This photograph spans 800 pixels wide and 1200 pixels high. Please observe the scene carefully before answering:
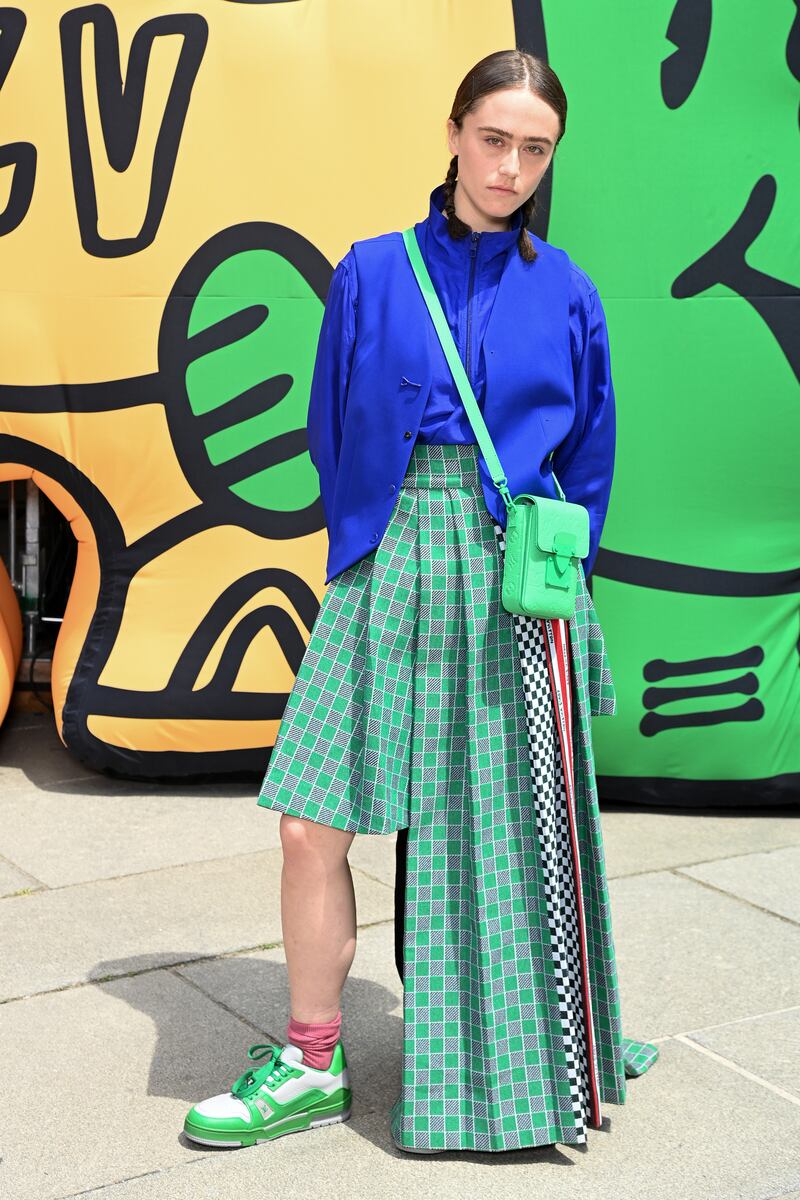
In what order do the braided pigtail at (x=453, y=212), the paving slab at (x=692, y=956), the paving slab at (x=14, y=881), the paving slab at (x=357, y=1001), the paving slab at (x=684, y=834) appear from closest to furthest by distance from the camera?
the braided pigtail at (x=453, y=212) → the paving slab at (x=357, y=1001) → the paving slab at (x=692, y=956) → the paving slab at (x=14, y=881) → the paving slab at (x=684, y=834)

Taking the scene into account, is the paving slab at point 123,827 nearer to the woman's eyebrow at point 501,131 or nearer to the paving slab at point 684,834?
the paving slab at point 684,834

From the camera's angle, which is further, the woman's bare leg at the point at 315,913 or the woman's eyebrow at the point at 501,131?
the woman's bare leg at the point at 315,913

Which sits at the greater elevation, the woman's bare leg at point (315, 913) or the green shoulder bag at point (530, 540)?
the green shoulder bag at point (530, 540)

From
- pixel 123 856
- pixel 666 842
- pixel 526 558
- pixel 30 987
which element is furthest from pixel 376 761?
pixel 666 842

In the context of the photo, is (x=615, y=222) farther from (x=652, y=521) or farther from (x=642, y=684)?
(x=642, y=684)

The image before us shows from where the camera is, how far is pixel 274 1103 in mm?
2484

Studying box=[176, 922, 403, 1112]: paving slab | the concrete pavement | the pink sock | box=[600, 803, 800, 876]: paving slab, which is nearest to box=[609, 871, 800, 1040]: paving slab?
the concrete pavement

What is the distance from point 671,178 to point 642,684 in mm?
1353

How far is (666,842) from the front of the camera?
404cm

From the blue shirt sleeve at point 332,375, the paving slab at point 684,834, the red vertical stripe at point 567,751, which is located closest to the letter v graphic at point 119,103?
the blue shirt sleeve at point 332,375

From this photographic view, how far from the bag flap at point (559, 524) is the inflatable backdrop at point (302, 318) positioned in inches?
68.9

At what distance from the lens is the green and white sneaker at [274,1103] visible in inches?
96.4

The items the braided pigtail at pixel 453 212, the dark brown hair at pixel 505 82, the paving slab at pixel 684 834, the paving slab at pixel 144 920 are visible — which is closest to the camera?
the dark brown hair at pixel 505 82

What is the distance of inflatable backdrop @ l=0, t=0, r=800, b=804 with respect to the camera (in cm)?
405
